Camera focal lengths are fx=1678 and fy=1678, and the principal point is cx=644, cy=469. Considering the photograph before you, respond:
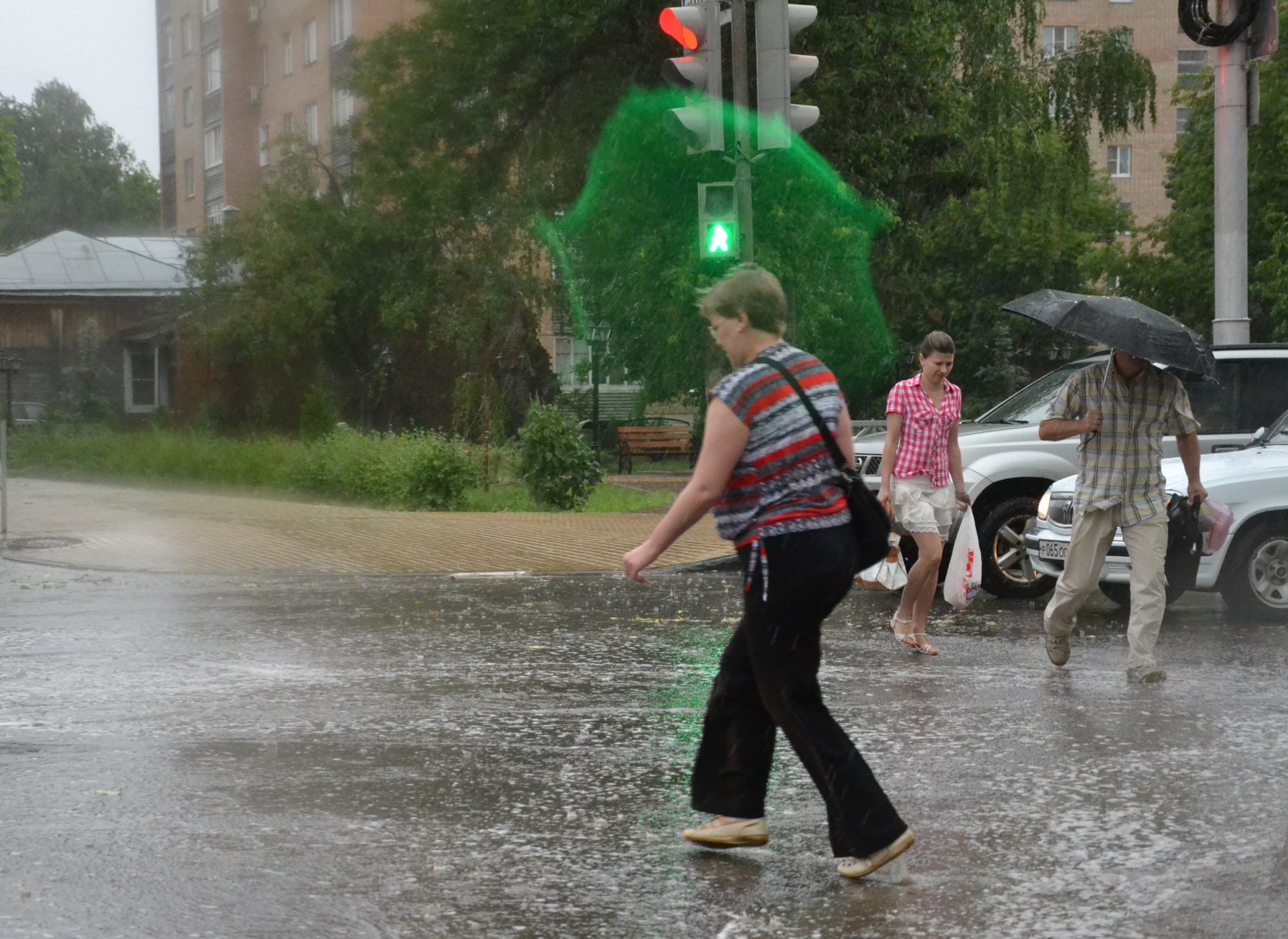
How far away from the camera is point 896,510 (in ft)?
31.4

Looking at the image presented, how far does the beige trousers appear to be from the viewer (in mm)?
8453

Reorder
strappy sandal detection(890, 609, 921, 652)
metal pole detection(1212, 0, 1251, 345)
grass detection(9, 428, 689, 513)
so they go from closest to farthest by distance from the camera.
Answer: strappy sandal detection(890, 609, 921, 652) → metal pole detection(1212, 0, 1251, 345) → grass detection(9, 428, 689, 513)

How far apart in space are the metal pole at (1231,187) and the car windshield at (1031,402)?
2.88 meters

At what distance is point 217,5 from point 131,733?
59349 mm

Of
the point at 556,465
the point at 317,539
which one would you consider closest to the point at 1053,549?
the point at 317,539

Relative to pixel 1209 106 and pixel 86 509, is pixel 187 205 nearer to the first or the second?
pixel 1209 106

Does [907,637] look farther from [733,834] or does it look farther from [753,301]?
[753,301]

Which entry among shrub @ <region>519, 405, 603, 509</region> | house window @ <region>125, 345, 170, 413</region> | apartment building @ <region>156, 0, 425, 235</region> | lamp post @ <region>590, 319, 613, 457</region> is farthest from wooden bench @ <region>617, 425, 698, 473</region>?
house window @ <region>125, 345, 170, 413</region>

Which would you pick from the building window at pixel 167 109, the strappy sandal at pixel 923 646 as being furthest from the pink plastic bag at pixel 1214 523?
the building window at pixel 167 109

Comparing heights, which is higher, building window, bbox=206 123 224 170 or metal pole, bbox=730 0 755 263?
building window, bbox=206 123 224 170

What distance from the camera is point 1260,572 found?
1107 cm

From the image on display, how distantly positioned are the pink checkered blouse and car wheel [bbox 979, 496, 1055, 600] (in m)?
2.83

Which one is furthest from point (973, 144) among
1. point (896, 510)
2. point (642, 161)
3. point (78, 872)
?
point (78, 872)

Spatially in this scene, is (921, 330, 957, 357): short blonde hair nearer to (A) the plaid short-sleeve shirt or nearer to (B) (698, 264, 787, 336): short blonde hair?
(A) the plaid short-sleeve shirt
